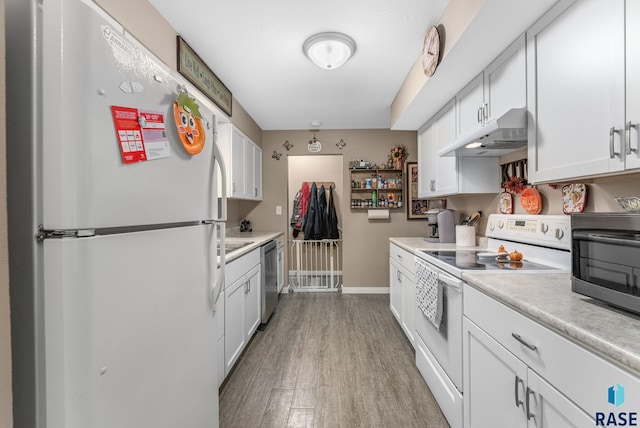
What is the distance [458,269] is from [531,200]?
791mm

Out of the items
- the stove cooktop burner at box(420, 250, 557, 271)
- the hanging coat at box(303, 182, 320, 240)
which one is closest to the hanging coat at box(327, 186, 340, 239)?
the hanging coat at box(303, 182, 320, 240)

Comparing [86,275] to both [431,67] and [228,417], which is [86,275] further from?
[431,67]

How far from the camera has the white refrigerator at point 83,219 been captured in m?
0.62

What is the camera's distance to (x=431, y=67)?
6.13 ft

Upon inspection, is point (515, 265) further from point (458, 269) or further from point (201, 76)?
point (201, 76)

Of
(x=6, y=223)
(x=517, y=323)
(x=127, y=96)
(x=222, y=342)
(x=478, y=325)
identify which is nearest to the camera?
(x=6, y=223)

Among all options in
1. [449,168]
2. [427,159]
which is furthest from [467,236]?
[427,159]

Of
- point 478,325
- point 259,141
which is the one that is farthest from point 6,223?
point 259,141

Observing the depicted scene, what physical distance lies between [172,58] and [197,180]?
1251mm

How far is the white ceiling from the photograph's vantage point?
5.48ft

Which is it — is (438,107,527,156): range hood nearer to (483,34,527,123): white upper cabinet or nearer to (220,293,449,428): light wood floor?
(483,34,527,123): white upper cabinet

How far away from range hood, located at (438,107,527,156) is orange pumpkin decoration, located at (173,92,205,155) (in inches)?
55.1

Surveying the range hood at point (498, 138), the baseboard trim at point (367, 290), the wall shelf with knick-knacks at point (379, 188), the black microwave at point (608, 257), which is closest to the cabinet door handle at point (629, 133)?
the black microwave at point (608, 257)

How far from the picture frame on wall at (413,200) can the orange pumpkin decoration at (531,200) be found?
205cm
